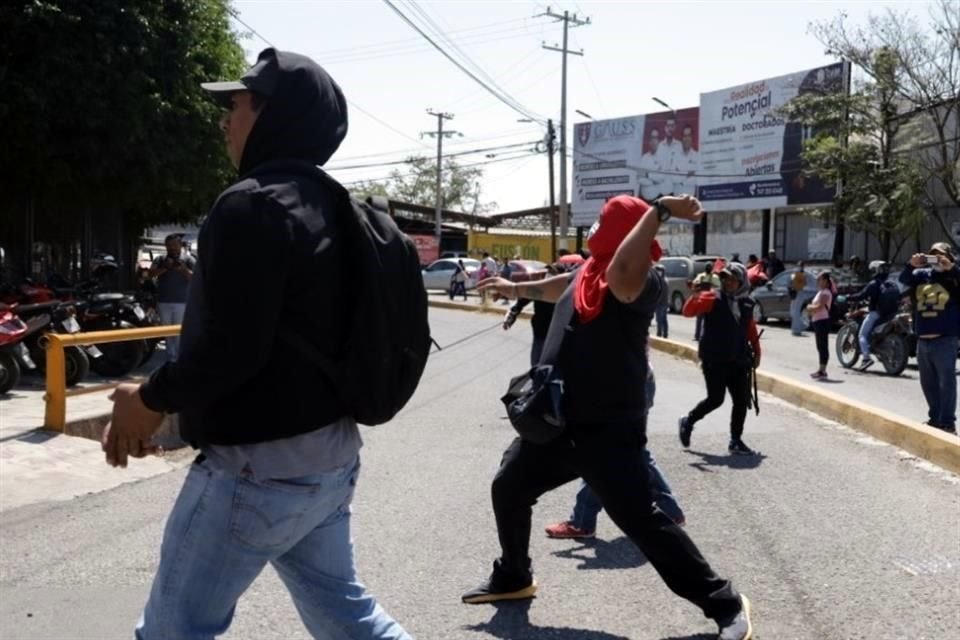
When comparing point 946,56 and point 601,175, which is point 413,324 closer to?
point 946,56

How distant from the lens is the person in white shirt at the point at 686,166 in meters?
42.5

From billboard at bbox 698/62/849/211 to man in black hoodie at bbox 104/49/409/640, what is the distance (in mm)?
32635

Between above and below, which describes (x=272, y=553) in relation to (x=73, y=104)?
below

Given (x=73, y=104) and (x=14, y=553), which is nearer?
(x=14, y=553)

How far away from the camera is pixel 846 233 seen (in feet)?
117

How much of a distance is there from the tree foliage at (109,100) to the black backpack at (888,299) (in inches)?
367

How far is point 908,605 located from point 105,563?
3.81m

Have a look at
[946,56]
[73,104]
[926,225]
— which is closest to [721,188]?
[926,225]

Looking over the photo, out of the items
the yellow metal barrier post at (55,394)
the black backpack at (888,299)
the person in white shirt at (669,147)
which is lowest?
the yellow metal barrier post at (55,394)

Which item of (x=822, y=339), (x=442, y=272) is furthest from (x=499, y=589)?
(x=442, y=272)

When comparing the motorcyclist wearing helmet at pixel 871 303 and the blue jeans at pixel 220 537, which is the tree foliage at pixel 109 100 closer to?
the motorcyclist wearing helmet at pixel 871 303

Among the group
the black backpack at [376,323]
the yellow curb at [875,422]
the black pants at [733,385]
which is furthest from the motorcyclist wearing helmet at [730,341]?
the black backpack at [376,323]

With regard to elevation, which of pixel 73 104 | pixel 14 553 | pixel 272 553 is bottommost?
pixel 14 553

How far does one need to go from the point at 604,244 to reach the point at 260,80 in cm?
202
